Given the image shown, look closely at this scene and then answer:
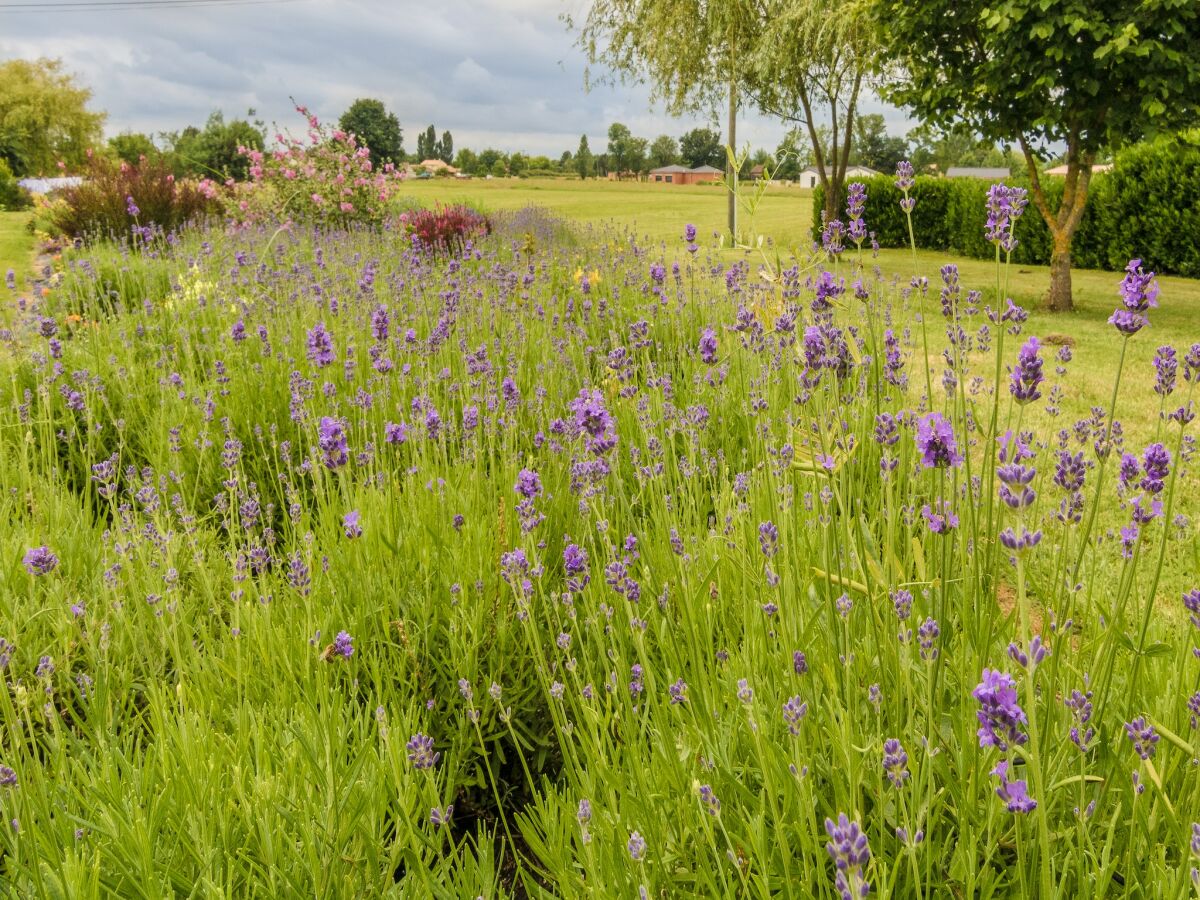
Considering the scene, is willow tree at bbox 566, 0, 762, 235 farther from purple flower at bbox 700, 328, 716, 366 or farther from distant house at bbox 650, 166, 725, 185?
distant house at bbox 650, 166, 725, 185

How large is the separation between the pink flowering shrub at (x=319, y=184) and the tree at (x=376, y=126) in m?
43.7

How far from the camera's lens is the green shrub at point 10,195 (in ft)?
94.2

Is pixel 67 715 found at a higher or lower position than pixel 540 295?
lower

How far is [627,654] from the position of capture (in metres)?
2.41

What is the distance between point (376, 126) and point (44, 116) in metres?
20.4

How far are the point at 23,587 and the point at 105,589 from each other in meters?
0.69

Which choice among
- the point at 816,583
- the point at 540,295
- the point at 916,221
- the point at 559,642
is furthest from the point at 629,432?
the point at 916,221

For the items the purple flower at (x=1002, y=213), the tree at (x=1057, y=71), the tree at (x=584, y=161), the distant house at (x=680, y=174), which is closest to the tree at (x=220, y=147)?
the tree at (x=1057, y=71)

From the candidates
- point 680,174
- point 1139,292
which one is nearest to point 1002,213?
point 1139,292

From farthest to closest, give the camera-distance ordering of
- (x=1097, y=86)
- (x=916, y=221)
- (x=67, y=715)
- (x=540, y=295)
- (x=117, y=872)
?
(x=916, y=221)
(x=1097, y=86)
(x=540, y=295)
(x=67, y=715)
(x=117, y=872)

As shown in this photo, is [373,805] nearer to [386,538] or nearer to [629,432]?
[386,538]

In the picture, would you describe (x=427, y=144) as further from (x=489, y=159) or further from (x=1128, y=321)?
(x=1128, y=321)

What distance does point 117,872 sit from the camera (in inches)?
64.1

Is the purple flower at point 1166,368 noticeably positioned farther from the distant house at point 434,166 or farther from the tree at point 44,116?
the tree at point 44,116
